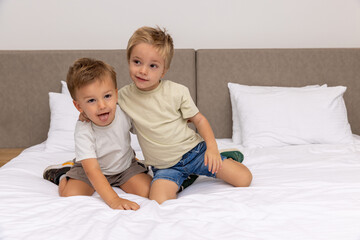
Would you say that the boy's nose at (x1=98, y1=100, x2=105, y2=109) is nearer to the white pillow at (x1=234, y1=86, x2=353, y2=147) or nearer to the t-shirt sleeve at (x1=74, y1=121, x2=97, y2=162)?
the t-shirt sleeve at (x1=74, y1=121, x2=97, y2=162)

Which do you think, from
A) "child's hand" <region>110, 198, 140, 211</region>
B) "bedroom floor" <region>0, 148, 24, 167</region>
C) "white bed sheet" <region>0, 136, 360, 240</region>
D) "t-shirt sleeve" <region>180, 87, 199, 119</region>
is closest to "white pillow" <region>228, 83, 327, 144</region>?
"white bed sheet" <region>0, 136, 360, 240</region>

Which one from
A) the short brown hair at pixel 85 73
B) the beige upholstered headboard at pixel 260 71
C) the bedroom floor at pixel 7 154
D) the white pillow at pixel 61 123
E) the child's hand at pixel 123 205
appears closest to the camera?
the child's hand at pixel 123 205

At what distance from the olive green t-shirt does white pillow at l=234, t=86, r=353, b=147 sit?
0.77 metres

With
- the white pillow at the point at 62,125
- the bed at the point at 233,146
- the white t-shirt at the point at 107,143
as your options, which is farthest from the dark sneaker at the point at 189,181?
the white pillow at the point at 62,125

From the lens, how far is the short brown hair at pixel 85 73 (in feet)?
4.40

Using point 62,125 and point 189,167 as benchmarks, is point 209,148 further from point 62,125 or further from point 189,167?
point 62,125

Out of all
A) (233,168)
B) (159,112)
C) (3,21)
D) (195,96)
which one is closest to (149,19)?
(195,96)

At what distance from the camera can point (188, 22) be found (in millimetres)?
2664

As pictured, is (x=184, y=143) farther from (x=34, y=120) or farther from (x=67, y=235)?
(x=34, y=120)

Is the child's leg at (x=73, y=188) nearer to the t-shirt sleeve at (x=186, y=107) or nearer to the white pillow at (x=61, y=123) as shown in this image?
the t-shirt sleeve at (x=186, y=107)

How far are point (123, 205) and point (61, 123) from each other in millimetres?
1166

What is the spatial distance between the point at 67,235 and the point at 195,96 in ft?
5.48

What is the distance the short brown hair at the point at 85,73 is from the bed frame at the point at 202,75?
1.06m

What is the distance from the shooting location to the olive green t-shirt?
4.93 ft
